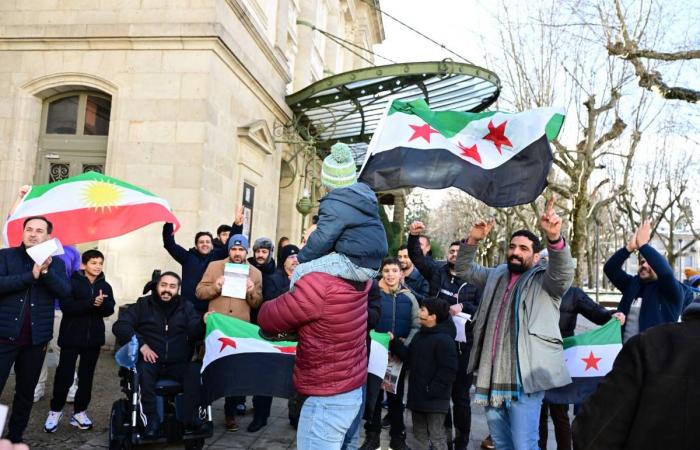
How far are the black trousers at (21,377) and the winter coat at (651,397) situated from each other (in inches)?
176

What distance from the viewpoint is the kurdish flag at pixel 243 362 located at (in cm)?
475

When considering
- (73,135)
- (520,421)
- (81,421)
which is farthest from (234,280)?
(73,135)

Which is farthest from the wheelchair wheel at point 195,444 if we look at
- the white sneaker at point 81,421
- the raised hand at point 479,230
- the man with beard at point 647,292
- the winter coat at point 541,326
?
the man with beard at point 647,292

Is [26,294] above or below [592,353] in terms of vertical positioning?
above

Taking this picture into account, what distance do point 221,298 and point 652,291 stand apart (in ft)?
13.9

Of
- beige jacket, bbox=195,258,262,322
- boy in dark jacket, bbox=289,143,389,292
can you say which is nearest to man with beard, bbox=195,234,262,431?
beige jacket, bbox=195,258,262,322

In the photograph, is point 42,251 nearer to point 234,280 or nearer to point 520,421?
point 234,280

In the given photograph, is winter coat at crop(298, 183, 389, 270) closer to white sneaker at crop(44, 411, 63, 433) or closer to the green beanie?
the green beanie

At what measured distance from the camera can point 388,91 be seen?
12352 millimetres

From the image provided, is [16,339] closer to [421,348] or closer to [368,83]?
[421,348]

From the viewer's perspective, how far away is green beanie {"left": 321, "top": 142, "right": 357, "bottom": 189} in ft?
9.64

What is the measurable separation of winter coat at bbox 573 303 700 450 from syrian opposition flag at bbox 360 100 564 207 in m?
2.92

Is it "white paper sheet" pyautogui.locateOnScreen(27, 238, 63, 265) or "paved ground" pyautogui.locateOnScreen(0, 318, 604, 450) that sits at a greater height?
"white paper sheet" pyautogui.locateOnScreen(27, 238, 63, 265)

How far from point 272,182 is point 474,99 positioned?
547 centimetres
